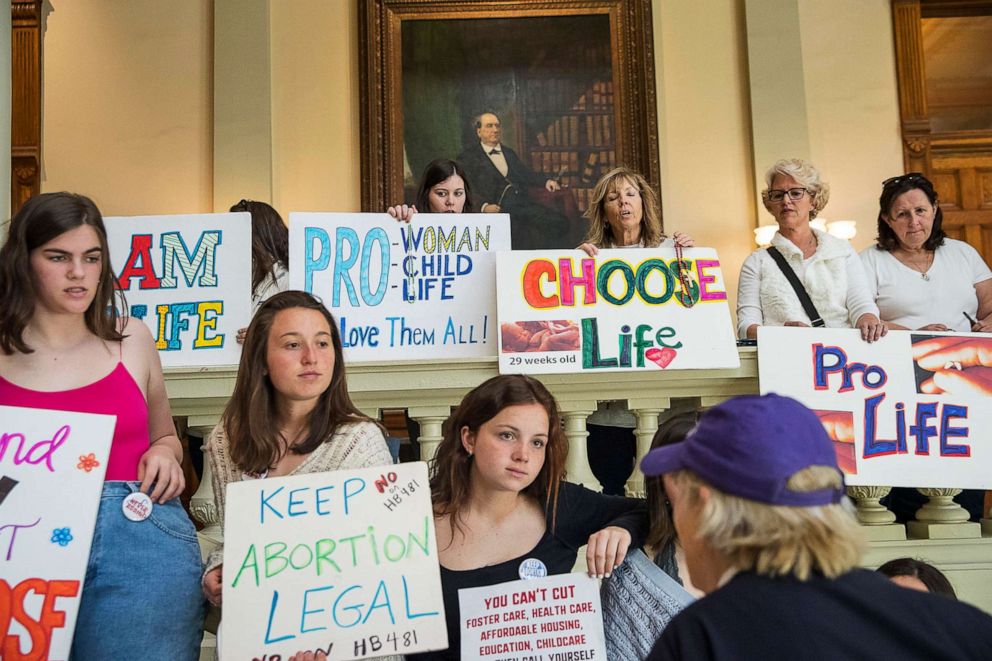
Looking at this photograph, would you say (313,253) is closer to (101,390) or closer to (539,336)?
(539,336)

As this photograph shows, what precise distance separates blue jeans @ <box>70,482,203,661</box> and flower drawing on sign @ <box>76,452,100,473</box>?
0.07 metres

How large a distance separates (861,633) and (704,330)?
2204mm

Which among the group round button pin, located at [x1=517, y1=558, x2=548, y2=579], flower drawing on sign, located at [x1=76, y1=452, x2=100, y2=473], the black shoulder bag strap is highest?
the black shoulder bag strap

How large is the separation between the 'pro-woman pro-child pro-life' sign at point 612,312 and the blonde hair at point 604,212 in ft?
1.54

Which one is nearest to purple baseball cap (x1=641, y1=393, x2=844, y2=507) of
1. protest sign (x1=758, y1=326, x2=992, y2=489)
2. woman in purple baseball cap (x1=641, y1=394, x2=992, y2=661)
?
woman in purple baseball cap (x1=641, y1=394, x2=992, y2=661)

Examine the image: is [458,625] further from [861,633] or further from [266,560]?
[861,633]

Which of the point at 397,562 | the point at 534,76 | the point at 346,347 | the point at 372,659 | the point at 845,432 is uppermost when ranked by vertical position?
the point at 534,76

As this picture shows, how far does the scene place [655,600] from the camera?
8.80 ft

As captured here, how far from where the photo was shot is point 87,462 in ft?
8.00

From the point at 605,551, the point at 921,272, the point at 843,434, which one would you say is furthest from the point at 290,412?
the point at 921,272

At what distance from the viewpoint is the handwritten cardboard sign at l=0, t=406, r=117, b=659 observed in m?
2.31

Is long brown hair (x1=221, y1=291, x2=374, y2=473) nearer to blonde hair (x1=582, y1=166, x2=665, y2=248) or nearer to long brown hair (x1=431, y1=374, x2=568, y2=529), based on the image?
long brown hair (x1=431, y1=374, x2=568, y2=529)

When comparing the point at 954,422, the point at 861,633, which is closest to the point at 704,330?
the point at 954,422

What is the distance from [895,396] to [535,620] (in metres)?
1.69
